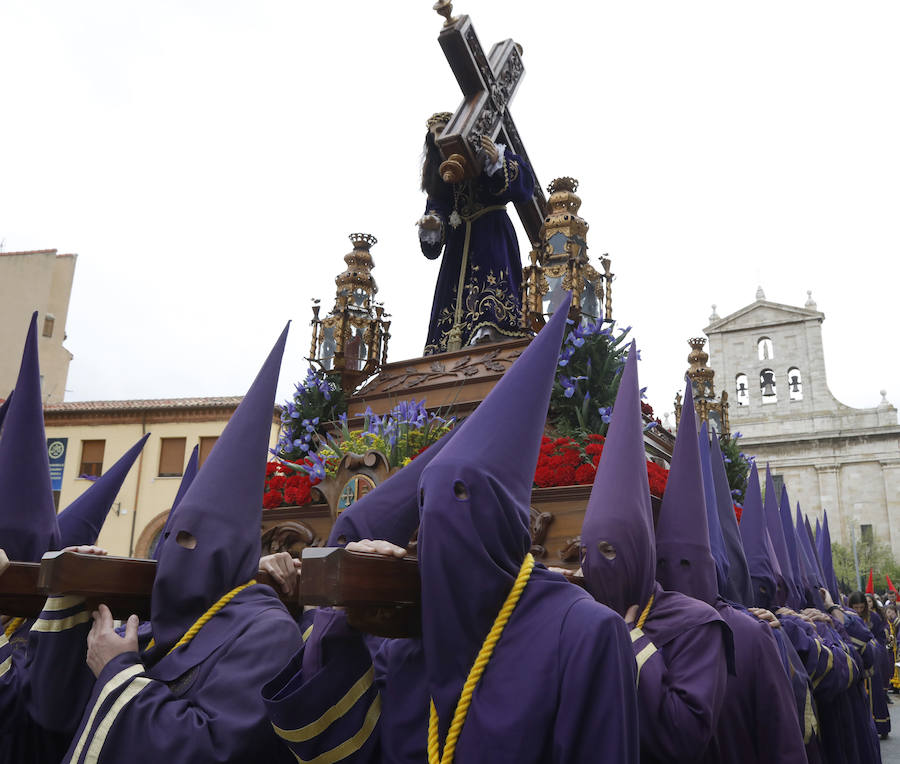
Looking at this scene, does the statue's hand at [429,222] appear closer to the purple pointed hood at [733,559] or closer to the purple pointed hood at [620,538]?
the purple pointed hood at [733,559]

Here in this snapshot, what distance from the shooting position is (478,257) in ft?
24.4

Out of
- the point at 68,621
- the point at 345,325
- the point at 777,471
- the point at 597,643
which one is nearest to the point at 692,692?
the point at 597,643

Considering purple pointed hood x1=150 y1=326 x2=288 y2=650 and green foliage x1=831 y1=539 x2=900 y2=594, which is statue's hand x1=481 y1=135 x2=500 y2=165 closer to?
purple pointed hood x1=150 y1=326 x2=288 y2=650

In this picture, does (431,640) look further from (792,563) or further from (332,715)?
(792,563)

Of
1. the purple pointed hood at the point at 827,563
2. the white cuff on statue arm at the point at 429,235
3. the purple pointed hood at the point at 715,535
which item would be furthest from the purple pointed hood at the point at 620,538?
the purple pointed hood at the point at 827,563

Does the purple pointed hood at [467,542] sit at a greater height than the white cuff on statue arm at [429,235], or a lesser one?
lesser

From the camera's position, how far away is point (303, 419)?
21.4 feet

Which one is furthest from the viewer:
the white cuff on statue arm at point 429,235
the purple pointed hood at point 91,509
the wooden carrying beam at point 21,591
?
the white cuff on statue arm at point 429,235

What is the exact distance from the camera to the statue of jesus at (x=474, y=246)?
7066mm

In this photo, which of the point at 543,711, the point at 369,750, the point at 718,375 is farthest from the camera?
the point at 718,375

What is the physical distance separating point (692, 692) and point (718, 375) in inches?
1569

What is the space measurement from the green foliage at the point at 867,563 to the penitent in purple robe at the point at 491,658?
3351 centimetres

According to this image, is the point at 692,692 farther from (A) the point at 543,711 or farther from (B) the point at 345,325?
(B) the point at 345,325

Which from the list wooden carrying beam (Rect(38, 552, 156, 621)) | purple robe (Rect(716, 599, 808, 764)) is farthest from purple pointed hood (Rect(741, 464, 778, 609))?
wooden carrying beam (Rect(38, 552, 156, 621))
